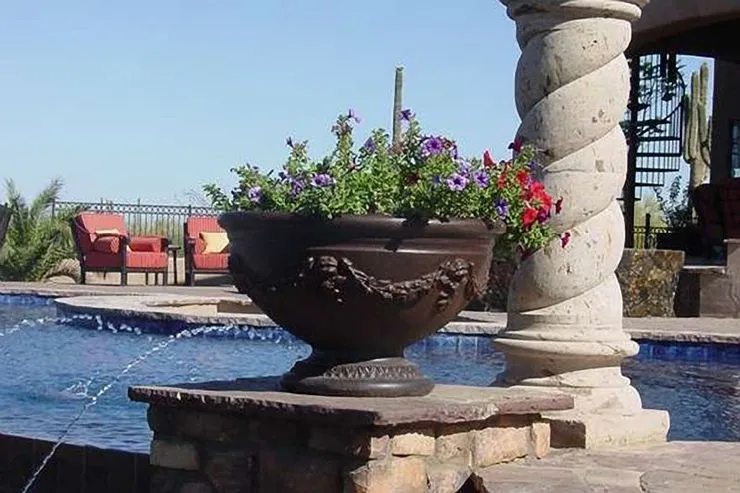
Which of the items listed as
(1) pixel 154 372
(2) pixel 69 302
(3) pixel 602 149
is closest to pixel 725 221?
(2) pixel 69 302

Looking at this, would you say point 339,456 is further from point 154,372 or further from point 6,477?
point 154,372

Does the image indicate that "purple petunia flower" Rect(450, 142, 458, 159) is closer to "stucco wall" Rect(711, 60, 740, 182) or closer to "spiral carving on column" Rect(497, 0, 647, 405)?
"spiral carving on column" Rect(497, 0, 647, 405)

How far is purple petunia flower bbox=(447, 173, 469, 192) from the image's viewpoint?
3.55m

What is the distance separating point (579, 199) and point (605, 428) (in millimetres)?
694

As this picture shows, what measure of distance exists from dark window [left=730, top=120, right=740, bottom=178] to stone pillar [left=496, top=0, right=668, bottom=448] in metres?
17.4

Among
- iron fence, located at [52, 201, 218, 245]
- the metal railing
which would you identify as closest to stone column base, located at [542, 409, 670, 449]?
the metal railing

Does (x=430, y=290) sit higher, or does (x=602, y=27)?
(x=602, y=27)

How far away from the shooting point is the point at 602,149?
14.2ft

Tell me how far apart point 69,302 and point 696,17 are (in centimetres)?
799

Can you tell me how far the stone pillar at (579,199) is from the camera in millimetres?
4285

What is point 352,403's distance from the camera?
3420 mm

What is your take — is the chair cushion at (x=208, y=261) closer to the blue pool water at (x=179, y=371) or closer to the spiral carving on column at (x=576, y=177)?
the blue pool water at (x=179, y=371)

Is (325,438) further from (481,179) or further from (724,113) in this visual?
(724,113)

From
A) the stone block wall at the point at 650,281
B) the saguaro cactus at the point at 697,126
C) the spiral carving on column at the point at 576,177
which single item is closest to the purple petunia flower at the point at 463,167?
the spiral carving on column at the point at 576,177
